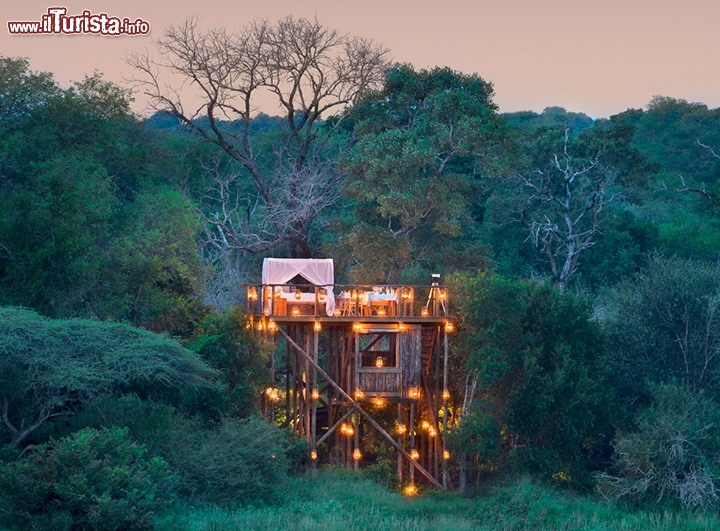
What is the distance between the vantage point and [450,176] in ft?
132

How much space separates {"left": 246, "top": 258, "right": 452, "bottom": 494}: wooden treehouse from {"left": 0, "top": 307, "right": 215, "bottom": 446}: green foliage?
4.74 m

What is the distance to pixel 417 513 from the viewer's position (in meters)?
28.7

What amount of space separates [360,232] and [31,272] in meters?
11.9

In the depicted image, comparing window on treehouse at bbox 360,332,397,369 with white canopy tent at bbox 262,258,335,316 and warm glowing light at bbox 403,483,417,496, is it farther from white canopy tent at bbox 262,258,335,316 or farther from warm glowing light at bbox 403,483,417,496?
warm glowing light at bbox 403,483,417,496

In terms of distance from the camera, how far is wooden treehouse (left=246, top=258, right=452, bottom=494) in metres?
32.0

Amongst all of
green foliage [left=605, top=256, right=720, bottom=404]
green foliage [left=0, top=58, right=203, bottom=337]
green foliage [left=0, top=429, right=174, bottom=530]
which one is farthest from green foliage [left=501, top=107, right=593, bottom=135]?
green foliage [left=0, top=429, right=174, bottom=530]

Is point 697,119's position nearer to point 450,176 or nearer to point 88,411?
point 450,176

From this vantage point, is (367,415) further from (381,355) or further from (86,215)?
(86,215)

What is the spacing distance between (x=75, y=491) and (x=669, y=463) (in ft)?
47.8

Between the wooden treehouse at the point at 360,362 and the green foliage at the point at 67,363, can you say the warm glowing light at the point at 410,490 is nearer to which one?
the wooden treehouse at the point at 360,362

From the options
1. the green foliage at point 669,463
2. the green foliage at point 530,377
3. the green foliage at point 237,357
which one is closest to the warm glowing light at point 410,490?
the green foliage at point 530,377

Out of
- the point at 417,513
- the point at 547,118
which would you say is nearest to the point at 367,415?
the point at 417,513

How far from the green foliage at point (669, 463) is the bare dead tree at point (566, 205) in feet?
43.7

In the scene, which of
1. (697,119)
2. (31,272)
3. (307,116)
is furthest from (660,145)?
(31,272)
